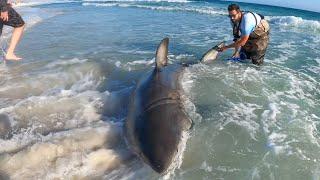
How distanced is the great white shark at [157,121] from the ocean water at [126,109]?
327mm

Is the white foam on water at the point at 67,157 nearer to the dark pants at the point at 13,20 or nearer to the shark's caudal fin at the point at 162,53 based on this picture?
the shark's caudal fin at the point at 162,53

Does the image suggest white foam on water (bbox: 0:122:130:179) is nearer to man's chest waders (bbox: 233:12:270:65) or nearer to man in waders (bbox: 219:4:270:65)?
man in waders (bbox: 219:4:270:65)

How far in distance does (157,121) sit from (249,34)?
16.0ft

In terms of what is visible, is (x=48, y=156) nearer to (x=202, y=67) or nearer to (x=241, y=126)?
(x=241, y=126)

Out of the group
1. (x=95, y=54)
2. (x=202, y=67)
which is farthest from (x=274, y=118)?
(x=95, y=54)

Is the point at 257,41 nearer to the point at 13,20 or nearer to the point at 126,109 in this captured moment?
the point at 126,109

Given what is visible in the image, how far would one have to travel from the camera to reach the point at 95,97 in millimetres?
8016

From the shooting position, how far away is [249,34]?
31.4 ft

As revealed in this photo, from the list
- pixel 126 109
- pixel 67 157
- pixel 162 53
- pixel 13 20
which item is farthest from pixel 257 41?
pixel 67 157

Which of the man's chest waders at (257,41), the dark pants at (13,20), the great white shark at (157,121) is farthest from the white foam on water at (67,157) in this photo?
the man's chest waders at (257,41)

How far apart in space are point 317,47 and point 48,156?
423 inches

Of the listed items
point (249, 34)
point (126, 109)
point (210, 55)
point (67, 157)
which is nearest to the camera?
point (67, 157)

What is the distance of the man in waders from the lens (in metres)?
9.23

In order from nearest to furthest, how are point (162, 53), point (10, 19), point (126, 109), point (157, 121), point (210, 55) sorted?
point (157, 121), point (126, 109), point (162, 53), point (10, 19), point (210, 55)
